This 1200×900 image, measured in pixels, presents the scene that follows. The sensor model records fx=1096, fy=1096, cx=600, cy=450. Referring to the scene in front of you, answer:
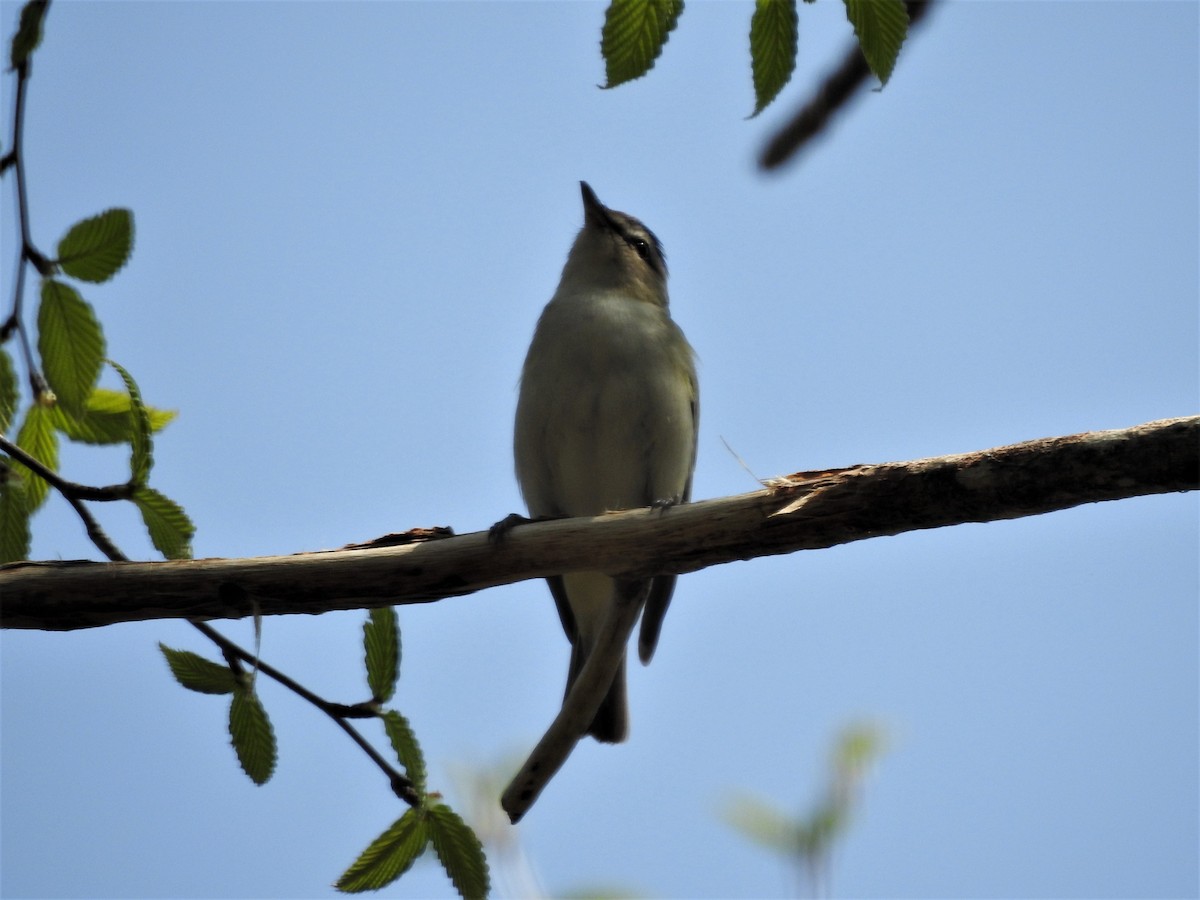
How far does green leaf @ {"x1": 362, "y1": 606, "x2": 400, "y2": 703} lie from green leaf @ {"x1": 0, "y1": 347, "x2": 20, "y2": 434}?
4.15 feet

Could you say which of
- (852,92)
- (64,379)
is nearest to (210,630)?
(64,379)

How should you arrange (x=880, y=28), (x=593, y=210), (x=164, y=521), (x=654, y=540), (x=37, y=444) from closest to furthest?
(x=880, y=28)
(x=164, y=521)
(x=37, y=444)
(x=654, y=540)
(x=593, y=210)

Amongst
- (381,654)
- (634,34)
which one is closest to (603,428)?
(381,654)

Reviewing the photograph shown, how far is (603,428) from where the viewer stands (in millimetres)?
6367

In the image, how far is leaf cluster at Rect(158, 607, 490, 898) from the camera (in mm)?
3152

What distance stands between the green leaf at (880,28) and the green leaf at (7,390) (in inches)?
98.7

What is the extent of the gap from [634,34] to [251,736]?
2205 mm

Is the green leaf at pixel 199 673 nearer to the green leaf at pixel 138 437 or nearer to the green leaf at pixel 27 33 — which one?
the green leaf at pixel 138 437

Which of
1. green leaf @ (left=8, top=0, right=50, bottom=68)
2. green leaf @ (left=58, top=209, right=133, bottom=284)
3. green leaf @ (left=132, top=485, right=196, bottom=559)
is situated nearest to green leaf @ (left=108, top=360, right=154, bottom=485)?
green leaf @ (left=132, top=485, right=196, bottom=559)

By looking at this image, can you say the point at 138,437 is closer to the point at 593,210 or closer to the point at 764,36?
the point at 764,36

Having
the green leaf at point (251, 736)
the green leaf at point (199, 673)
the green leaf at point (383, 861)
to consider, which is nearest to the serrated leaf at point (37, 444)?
the green leaf at point (199, 673)

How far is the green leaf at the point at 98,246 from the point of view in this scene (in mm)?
2977

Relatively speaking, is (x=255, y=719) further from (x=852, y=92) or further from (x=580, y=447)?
(x=580, y=447)

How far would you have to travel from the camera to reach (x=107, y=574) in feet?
12.6
